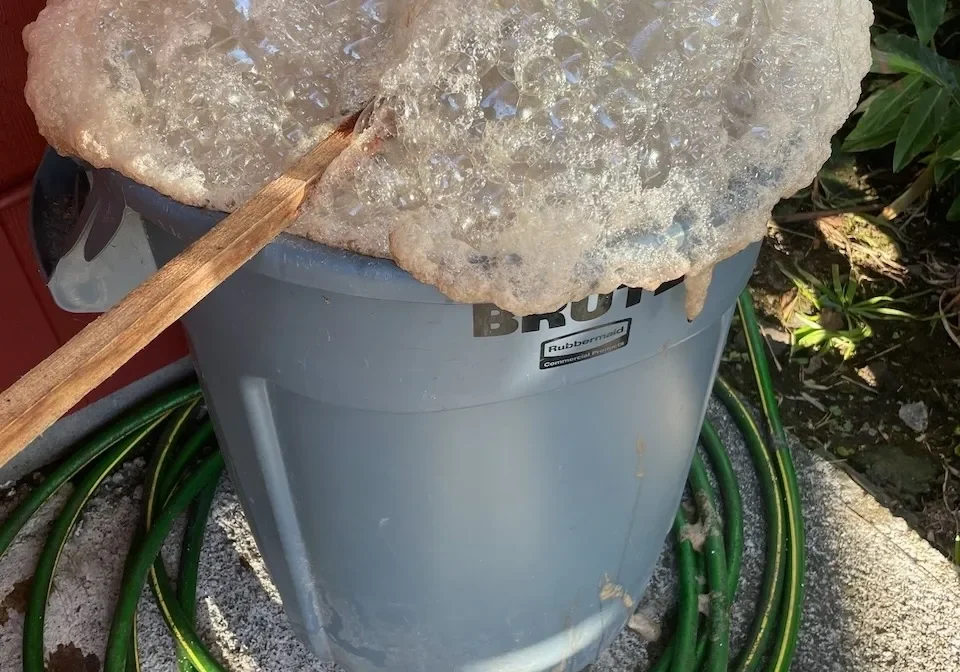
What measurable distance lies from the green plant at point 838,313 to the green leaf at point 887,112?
237 millimetres

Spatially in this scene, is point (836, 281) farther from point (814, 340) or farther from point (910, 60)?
point (910, 60)

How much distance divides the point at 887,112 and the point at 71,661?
1.38 metres

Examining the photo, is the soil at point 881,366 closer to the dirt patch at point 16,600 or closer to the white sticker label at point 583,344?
the white sticker label at point 583,344

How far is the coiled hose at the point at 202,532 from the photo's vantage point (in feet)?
3.18

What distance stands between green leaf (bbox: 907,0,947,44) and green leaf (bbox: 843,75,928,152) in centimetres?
7

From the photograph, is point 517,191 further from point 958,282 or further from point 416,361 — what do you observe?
point 958,282

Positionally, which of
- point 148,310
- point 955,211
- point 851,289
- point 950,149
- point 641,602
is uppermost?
point 148,310

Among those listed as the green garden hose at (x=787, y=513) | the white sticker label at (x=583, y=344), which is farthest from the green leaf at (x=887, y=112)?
the white sticker label at (x=583, y=344)

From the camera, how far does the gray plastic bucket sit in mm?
526

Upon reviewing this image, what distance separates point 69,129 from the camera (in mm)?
545

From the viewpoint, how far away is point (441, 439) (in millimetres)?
598

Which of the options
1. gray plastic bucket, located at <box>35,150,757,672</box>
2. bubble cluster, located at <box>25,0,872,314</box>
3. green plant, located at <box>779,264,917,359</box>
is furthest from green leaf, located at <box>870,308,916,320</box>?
bubble cluster, located at <box>25,0,872,314</box>

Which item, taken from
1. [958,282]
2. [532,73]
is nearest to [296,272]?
[532,73]

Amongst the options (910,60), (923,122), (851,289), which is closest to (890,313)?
(851,289)
